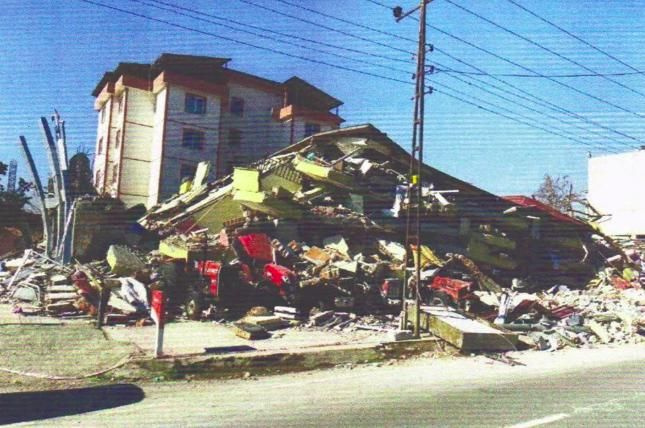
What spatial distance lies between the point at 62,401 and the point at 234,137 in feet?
98.4

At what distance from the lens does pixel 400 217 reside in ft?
59.6

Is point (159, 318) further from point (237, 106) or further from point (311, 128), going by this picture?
point (311, 128)

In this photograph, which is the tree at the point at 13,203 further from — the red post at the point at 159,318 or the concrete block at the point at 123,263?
the red post at the point at 159,318

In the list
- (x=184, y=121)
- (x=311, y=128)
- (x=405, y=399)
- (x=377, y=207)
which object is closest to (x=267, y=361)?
(x=405, y=399)

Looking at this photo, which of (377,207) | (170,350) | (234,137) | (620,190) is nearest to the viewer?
(170,350)

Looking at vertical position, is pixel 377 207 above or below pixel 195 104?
below

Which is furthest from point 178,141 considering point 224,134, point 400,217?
point 400,217

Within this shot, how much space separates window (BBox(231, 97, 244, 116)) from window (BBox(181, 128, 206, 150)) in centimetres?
285

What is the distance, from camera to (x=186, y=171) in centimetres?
3256

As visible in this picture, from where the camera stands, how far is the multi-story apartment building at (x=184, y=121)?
32.2 m

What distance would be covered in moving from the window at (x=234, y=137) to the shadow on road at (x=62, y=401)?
94.4 ft

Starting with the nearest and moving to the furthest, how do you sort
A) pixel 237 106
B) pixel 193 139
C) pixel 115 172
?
pixel 193 139
pixel 115 172
pixel 237 106

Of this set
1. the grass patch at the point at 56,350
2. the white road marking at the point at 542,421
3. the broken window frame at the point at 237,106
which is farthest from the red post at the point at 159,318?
the broken window frame at the point at 237,106

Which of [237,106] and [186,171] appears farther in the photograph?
[237,106]
